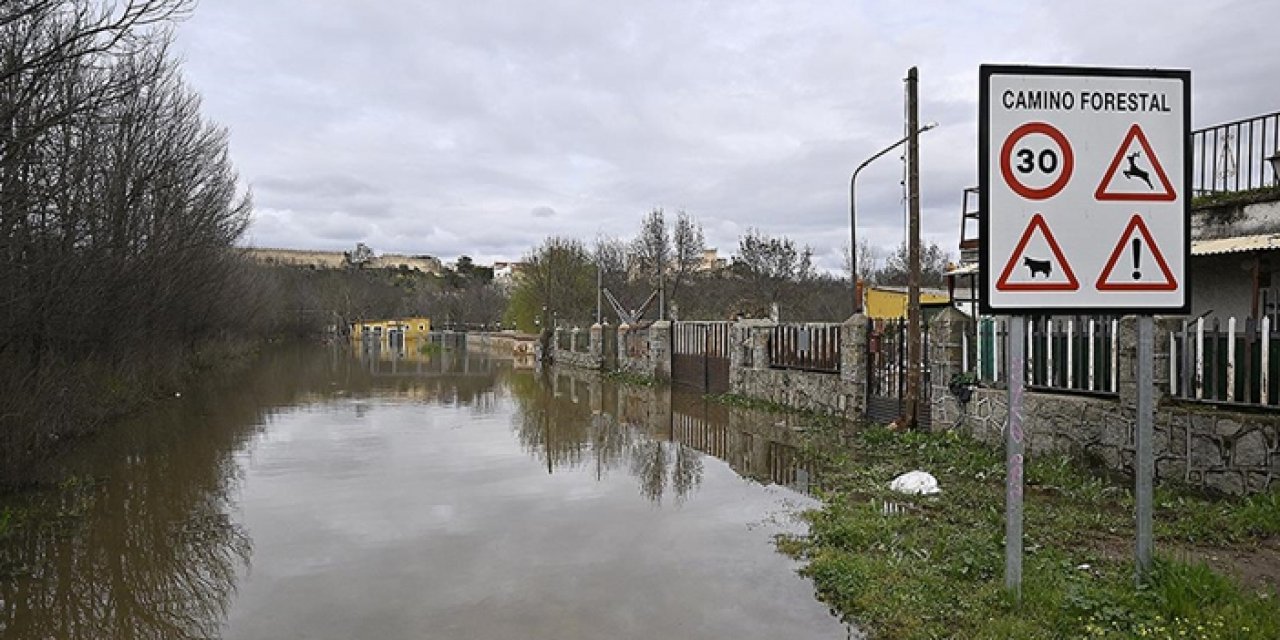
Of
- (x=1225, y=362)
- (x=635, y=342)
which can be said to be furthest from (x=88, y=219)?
(x=635, y=342)

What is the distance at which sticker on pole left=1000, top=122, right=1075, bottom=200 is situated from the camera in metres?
4.93

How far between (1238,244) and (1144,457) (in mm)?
8080

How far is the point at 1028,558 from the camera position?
5.91m

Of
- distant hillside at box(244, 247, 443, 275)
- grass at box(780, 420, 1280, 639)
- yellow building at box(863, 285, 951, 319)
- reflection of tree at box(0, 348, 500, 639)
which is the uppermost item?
distant hillside at box(244, 247, 443, 275)

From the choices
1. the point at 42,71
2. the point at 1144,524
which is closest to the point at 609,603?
the point at 1144,524

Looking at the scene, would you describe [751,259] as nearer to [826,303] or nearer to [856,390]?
[826,303]

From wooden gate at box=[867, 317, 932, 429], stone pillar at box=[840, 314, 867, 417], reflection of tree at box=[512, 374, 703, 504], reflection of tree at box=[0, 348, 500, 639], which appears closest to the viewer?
reflection of tree at box=[0, 348, 500, 639]

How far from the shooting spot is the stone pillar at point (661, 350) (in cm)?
2520

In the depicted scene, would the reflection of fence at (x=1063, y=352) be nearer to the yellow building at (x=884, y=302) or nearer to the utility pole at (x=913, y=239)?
the utility pole at (x=913, y=239)

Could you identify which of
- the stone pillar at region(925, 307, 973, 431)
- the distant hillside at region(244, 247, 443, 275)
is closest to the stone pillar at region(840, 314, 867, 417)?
the stone pillar at region(925, 307, 973, 431)

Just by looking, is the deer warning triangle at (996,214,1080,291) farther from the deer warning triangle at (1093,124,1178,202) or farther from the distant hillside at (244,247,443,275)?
the distant hillside at (244,247,443,275)

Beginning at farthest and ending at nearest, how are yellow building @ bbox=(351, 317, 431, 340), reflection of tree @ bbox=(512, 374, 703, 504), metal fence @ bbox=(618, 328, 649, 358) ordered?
yellow building @ bbox=(351, 317, 431, 340)
metal fence @ bbox=(618, 328, 649, 358)
reflection of tree @ bbox=(512, 374, 703, 504)

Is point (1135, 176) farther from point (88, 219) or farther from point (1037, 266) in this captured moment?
point (88, 219)

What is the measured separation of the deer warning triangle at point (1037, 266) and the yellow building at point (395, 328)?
77.5m
